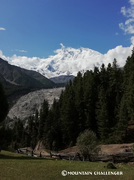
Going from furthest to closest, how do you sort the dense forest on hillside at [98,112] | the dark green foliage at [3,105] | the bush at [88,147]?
1. the dense forest on hillside at [98,112]
2. the bush at [88,147]
3. the dark green foliage at [3,105]

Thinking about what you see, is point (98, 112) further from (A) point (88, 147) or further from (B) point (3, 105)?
(B) point (3, 105)

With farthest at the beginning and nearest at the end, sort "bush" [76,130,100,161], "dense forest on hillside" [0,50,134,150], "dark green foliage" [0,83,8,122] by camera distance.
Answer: "dense forest on hillside" [0,50,134,150] < "bush" [76,130,100,161] < "dark green foliage" [0,83,8,122]

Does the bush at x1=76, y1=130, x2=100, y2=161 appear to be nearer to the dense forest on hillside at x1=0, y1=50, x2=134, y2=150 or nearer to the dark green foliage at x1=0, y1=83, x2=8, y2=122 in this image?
the dark green foliage at x1=0, y1=83, x2=8, y2=122

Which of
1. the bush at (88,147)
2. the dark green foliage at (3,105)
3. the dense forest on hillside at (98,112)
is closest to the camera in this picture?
the dark green foliage at (3,105)

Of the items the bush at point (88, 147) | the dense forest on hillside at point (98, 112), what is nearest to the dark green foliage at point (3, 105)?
the bush at point (88, 147)

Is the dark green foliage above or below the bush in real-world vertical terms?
above

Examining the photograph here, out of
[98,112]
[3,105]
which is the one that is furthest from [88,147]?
[98,112]

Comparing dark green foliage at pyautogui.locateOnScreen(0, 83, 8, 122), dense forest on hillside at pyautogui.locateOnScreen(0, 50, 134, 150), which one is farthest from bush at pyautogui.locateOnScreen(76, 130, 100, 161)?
dense forest on hillside at pyautogui.locateOnScreen(0, 50, 134, 150)

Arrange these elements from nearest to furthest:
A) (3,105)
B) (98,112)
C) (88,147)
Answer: (3,105)
(88,147)
(98,112)

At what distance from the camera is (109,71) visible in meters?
78.7

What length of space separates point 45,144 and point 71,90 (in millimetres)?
29583

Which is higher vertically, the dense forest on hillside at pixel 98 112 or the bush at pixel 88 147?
the dense forest on hillside at pixel 98 112

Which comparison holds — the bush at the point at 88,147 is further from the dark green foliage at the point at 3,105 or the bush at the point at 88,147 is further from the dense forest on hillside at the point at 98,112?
the dense forest on hillside at the point at 98,112

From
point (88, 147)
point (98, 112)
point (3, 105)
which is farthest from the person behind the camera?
point (98, 112)
